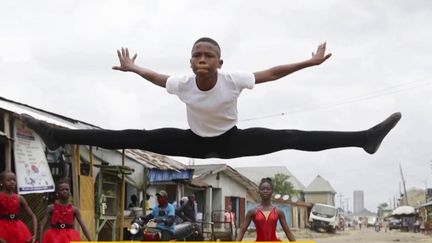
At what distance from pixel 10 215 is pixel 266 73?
4.57 meters

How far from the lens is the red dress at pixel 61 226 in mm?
7840

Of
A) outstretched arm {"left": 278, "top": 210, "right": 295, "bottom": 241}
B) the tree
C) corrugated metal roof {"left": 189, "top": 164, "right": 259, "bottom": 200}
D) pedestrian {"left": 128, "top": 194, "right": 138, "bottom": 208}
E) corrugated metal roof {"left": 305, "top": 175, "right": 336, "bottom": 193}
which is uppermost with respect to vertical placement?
corrugated metal roof {"left": 305, "top": 175, "right": 336, "bottom": 193}

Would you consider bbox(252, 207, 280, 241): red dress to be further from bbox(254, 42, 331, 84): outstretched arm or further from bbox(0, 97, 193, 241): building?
bbox(0, 97, 193, 241): building

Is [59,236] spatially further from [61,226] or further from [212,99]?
[212,99]

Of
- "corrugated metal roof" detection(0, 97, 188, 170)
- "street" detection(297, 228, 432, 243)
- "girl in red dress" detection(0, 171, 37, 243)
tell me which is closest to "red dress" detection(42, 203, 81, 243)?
"girl in red dress" detection(0, 171, 37, 243)

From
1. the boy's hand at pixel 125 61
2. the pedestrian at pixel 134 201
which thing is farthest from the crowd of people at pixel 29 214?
the pedestrian at pixel 134 201

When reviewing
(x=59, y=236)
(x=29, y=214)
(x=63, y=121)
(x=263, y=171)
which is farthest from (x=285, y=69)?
(x=263, y=171)

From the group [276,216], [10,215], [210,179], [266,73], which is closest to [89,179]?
[10,215]

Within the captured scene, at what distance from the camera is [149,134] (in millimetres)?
5121

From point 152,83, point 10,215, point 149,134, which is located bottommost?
point 10,215

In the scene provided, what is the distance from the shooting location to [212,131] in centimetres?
499

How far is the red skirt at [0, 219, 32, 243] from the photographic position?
7663mm

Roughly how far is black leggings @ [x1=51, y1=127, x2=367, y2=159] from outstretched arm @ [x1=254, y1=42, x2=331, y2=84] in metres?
0.48

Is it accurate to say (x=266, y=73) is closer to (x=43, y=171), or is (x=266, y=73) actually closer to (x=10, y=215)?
(x=10, y=215)
